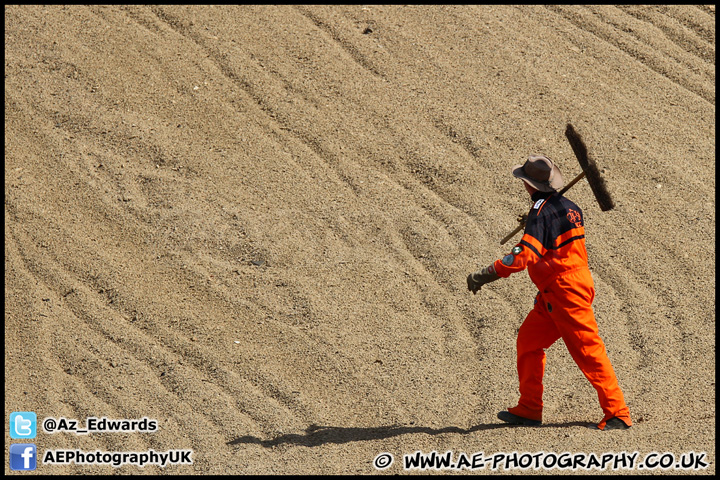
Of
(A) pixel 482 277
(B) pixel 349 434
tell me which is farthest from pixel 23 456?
(A) pixel 482 277

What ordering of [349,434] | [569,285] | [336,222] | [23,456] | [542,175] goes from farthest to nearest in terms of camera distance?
[336,222]
[349,434]
[23,456]
[542,175]
[569,285]

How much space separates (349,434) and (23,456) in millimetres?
2412

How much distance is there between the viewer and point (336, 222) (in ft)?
24.7

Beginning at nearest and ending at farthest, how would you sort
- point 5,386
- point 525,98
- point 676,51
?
point 5,386
point 525,98
point 676,51

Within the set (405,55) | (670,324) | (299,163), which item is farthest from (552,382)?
(405,55)

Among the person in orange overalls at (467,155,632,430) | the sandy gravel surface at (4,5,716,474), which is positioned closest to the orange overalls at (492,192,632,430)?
the person in orange overalls at (467,155,632,430)

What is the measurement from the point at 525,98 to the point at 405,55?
1493 mm

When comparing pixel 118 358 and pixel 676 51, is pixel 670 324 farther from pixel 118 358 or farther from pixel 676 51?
pixel 118 358

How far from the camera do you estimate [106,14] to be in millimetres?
9195

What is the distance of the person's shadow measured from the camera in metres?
5.78

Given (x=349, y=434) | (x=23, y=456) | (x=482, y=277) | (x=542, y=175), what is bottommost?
(x=23, y=456)

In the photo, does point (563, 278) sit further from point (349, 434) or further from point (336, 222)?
point (336, 222)

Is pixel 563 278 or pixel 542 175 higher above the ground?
pixel 542 175

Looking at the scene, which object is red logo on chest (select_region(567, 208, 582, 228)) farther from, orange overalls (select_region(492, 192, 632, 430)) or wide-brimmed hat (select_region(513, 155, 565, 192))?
wide-brimmed hat (select_region(513, 155, 565, 192))
